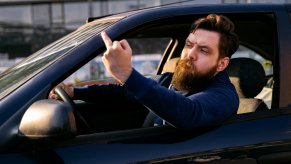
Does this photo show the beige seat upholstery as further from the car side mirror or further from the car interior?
the car side mirror

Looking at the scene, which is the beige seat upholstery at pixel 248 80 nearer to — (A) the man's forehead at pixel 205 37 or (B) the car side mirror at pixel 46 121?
(A) the man's forehead at pixel 205 37

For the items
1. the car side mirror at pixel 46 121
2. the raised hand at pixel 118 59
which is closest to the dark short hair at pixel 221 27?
the raised hand at pixel 118 59

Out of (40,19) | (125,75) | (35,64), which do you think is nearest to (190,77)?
(125,75)

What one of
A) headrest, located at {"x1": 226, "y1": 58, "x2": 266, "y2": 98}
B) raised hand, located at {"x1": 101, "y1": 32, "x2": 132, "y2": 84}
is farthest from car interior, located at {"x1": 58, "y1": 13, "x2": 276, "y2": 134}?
raised hand, located at {"x1": 101, "y1": 32, "x2": 132, "y2": 84}

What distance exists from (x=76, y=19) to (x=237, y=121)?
1394 centimetres

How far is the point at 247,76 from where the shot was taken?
2582 millimetres

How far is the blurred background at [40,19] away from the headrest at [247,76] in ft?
41.8

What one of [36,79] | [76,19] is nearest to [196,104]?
[36,79]

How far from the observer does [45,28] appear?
622 inches

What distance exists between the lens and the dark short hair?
2219 millimetres

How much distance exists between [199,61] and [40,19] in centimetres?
1441

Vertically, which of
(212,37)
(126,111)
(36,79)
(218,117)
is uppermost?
(212,37)

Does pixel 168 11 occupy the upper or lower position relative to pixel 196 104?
upper

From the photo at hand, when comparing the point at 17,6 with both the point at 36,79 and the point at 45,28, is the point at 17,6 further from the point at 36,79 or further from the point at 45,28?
the point at 36,79
